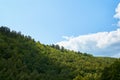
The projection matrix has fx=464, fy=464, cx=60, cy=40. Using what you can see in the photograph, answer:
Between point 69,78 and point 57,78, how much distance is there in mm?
12933

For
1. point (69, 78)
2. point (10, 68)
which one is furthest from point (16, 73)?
point (69, 78)

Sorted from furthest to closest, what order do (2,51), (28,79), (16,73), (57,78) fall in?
(2,51) → (57,78) → (16,73) → (28,79)

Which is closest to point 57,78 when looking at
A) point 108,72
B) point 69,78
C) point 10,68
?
point 69,78

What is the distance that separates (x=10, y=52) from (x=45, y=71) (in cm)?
1719

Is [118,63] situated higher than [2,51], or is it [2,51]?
[2,51]

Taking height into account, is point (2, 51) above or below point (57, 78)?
above

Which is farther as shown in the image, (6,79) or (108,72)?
(6,79)

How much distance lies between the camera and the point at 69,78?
185000mm

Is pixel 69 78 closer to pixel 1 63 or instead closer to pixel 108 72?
pixel 1 63

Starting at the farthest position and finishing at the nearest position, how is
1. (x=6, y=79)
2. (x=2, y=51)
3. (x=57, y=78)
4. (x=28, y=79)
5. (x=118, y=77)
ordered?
1. (x=2, y=51)
2. (x=57, y=78)
3. (x=28, y=79)
4. (x=6, y=79)
5. (x=118, y=77)

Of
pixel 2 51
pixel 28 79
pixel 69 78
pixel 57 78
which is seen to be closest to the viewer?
pixel 28 79

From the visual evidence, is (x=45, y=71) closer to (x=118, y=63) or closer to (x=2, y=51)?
(x=2, y=51)

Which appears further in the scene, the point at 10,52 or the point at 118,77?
the point at 10,52

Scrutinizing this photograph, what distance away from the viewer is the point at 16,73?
14950 cm
